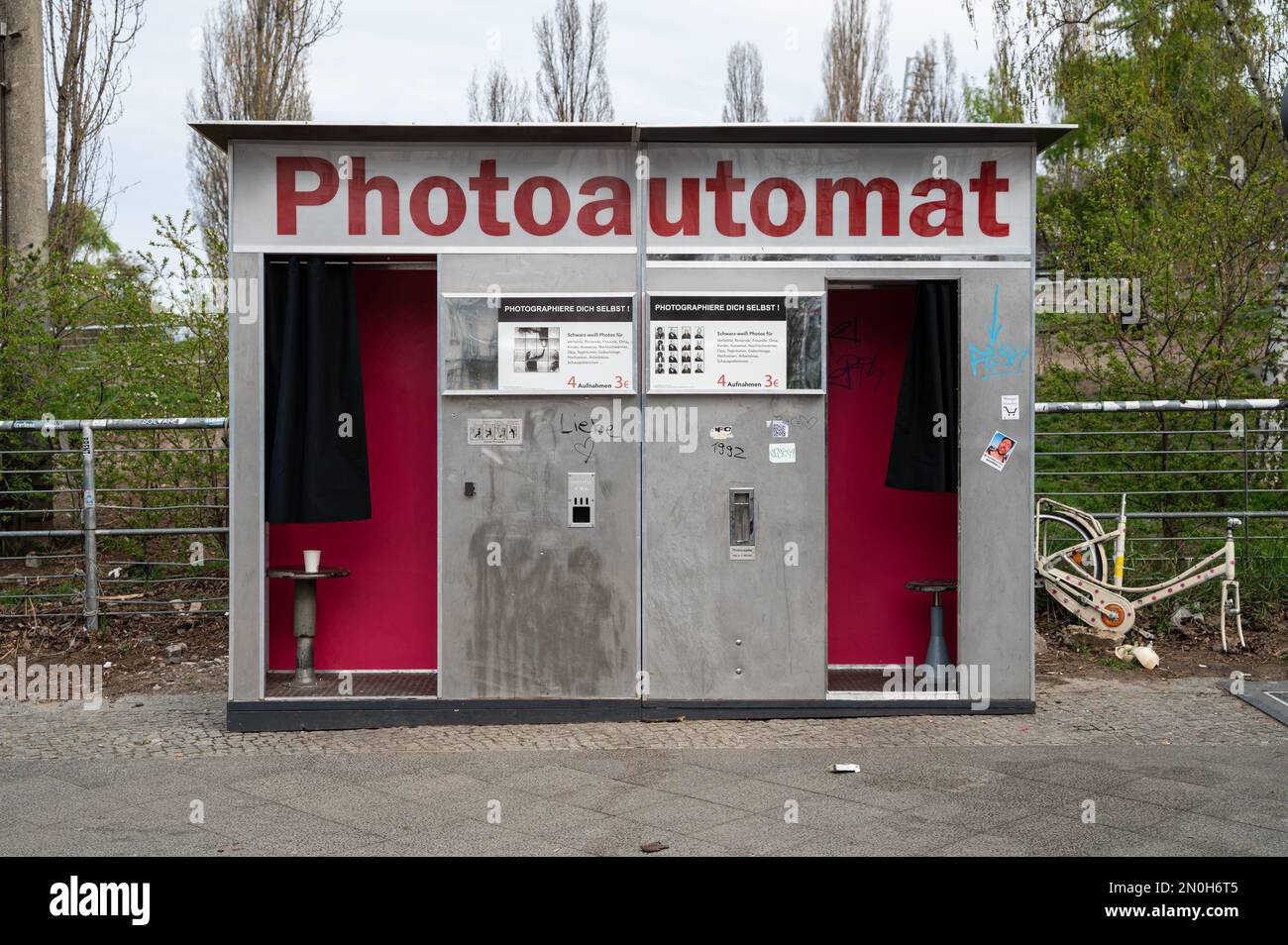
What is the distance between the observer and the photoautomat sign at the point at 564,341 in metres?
7.68

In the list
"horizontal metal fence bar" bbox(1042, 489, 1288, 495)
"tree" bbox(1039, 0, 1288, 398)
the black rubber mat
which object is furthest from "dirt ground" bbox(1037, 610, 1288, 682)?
"tree" bbox(1039, 0, 1288, 398)

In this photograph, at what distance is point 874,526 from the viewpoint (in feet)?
28.8

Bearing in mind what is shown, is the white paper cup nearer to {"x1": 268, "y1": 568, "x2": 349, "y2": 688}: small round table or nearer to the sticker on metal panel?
the sticker on metal panel

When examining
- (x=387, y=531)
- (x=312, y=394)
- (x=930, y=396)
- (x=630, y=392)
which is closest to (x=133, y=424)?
(x=387, y=531)

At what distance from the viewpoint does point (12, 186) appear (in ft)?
39.7

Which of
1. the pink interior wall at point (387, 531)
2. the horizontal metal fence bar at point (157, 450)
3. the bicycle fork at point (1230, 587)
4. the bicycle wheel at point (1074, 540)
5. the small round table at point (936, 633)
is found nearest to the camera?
the small round table at point (936, 633)

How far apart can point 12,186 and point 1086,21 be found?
513 inches

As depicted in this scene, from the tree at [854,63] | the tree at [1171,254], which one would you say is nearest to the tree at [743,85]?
the tree at [854,63]

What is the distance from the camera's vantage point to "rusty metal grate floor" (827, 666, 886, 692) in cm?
812

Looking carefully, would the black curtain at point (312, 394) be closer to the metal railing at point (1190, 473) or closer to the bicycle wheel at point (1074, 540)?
the bicycle wheel at point (1074, 540)

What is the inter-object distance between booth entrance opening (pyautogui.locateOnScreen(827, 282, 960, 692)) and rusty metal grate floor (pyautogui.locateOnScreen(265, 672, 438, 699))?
9.27 feet

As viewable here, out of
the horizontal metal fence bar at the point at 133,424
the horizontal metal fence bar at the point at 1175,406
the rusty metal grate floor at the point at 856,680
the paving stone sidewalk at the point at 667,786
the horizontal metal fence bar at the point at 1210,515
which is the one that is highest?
the horizontal metal fence bar at the point at 1175,406

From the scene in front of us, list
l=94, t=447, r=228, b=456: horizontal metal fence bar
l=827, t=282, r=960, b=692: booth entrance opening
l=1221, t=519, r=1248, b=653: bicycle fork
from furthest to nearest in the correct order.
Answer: l=94, t=447, r=228, b=456: horizontal metal fence bar < l=1221, t=519, r=1248, b=653: bicycle fork < l=827, t=282, r=960, b=692: booth entrance opening

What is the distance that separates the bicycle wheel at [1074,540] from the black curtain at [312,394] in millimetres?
5256
